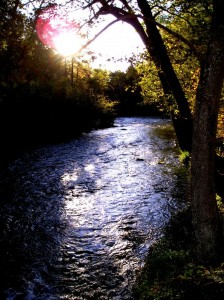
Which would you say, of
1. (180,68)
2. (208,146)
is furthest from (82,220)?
(180,68)

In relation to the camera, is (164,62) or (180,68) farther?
(180,68)

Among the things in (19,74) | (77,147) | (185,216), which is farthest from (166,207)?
(77,147)

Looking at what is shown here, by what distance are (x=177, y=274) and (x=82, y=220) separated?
5119mm

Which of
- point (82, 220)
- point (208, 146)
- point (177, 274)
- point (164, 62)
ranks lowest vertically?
point (82, 220)

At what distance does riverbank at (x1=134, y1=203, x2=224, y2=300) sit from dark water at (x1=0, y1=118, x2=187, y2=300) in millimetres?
461

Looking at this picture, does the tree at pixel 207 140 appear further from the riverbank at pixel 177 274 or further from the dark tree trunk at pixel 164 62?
the dark tree trunk at pixel 164 62

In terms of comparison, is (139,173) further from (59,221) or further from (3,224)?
(3,224)

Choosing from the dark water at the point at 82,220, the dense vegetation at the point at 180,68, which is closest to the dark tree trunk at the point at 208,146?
the dense vegetation at the point at 180,68

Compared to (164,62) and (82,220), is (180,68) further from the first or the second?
(82,220)

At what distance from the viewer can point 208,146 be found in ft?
17.9

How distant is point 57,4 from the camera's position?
843 centimetres

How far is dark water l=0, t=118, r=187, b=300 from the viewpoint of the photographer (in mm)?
6902

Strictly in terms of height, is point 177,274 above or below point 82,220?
above

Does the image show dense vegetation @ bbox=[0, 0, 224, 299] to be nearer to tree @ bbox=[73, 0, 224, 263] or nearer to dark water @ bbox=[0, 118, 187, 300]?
tree @ bbox=[73, 0, 224, 263]
